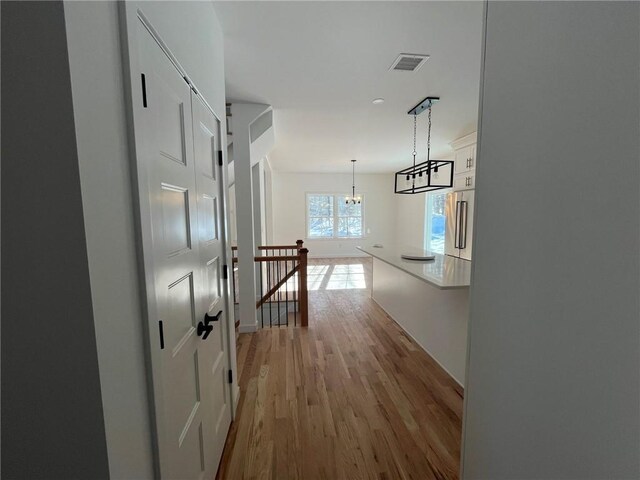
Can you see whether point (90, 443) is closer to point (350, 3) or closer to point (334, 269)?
point (350, 3)

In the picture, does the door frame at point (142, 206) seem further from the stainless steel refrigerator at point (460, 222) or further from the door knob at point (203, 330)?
the stainless steel refrigerator at point (460, 222)

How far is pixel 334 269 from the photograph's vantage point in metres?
7.43

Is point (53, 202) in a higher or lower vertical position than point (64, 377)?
higher

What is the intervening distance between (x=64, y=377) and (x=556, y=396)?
46.7 inches

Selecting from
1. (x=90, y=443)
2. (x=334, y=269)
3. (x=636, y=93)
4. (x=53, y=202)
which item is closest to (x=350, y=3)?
(x=636, y=93)

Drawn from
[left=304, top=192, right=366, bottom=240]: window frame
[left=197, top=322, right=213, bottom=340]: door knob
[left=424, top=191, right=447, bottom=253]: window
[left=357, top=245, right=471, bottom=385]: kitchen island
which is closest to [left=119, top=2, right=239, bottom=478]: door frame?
[left=197, top=322, right=213, bottom=340]: door knob

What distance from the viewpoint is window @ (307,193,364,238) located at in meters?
9.15

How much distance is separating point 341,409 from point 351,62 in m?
2.85

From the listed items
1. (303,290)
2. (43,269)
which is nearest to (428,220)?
(303,290)

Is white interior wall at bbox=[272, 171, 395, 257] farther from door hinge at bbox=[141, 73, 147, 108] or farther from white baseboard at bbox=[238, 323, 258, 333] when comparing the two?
door hinge at bbox=[141, 73, 147, 108]

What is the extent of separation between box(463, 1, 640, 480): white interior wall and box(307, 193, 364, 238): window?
26.7ft

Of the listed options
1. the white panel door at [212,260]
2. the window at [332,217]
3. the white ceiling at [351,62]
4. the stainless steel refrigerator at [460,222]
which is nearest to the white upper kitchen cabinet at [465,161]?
the stainless steel refrigerator at [460,222]

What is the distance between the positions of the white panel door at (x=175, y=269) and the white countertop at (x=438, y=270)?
5.51 ft

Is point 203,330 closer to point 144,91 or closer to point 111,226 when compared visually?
point 111,226
